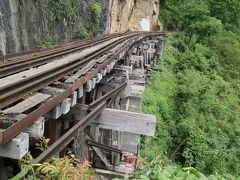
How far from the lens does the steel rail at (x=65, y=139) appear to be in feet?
10.4

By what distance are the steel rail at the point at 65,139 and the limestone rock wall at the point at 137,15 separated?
2778 centimetres

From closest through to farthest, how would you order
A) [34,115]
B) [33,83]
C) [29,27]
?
[34,115]
[33,83]
[29,27]

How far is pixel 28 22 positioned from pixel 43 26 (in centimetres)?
163

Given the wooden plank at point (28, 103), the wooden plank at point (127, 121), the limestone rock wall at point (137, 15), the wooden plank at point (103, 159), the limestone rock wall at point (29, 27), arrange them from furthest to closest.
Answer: the limestone rock wall at point (137, 15), the limestone rock wall at point (29, 27), the wooden plank at point (103, 159), the wooden plank at point (127, 121), the wooden plank at point (28, 103)

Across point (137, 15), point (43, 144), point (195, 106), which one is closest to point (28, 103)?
point (43, 144)

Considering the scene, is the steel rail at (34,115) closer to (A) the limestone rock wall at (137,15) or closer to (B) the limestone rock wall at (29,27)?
(B) the limestone rock wall at (29,27)

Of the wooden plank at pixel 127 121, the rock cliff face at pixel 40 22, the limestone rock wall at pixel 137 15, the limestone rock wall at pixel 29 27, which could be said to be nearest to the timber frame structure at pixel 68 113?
the wooden plank at pixel 127 121

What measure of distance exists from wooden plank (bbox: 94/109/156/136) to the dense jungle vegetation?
1.53 feet

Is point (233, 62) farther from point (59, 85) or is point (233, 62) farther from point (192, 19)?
point (59, 85)

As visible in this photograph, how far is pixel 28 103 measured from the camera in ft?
12.1

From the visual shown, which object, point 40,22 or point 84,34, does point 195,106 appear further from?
point 40,22

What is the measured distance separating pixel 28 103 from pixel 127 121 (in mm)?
1840

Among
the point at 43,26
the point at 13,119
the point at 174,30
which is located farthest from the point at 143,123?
the point at 174,30

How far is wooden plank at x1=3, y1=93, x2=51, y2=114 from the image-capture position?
3.39 m
